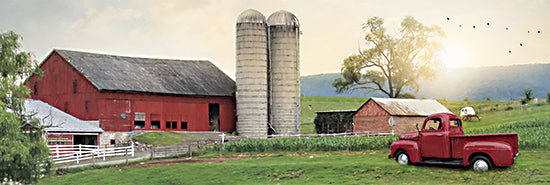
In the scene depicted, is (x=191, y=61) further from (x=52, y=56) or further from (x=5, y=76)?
(x=5, y=76)

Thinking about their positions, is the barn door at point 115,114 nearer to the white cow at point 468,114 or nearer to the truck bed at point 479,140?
the truck bed at point 479,140

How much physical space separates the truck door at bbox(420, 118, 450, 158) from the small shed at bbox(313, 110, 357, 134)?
101ft

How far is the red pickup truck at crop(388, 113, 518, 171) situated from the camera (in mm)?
25531

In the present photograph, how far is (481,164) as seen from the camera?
2616cm

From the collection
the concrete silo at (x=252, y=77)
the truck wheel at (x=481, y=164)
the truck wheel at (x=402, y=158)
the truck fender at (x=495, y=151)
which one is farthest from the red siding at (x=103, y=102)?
the truck fender at (x=495, y=151)

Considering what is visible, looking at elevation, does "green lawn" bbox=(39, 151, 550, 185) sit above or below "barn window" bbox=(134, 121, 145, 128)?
below

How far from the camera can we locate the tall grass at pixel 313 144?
39.0 m

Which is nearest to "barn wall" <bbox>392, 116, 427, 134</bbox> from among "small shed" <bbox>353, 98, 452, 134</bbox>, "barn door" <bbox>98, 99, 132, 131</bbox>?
"small shed" <bbox>353, 98, 452, 134</bbox>

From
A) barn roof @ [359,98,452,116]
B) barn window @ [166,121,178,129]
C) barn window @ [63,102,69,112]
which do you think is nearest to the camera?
barn window @ [63,102,69,112]

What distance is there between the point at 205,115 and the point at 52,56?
44.5ft

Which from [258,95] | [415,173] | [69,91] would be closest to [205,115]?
[258,95]

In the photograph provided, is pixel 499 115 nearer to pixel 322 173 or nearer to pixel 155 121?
pixel 155 121

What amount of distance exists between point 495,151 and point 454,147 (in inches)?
80.4

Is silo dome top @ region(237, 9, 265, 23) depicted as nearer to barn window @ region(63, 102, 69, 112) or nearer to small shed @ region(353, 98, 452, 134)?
small shed @ region(353, 98, 452, 134)
